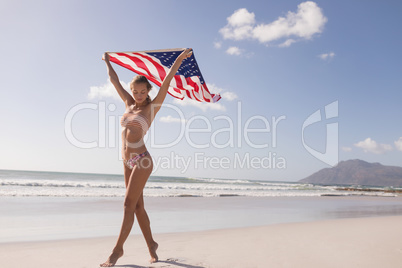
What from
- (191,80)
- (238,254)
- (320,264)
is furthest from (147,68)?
(320,264)

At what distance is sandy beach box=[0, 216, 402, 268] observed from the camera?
3586 millimetres

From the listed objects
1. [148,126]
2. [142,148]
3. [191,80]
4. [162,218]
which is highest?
[191,80]

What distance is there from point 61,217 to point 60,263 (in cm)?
425

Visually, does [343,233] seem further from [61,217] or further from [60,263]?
[61,217]

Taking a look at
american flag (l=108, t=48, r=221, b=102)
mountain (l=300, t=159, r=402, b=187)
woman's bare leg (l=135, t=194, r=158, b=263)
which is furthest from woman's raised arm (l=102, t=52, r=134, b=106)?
mountain (l=300, t=159, r=402, b=187)

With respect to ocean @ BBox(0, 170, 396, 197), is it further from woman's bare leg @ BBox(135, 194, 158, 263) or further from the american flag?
woman's bare leg @ BBox(135, 194, 158, 263)

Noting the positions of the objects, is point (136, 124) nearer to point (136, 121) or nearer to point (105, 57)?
point (136, 121)

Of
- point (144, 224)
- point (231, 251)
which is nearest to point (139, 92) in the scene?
point (144, 224)

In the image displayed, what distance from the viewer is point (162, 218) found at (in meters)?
7.86

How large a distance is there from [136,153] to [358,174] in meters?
151

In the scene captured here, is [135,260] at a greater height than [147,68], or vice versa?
[147,68]

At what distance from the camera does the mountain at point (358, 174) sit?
121125mm

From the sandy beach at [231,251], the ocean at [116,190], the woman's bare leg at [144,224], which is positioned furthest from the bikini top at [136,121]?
the ocean at [116,190]

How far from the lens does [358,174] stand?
13475cm
